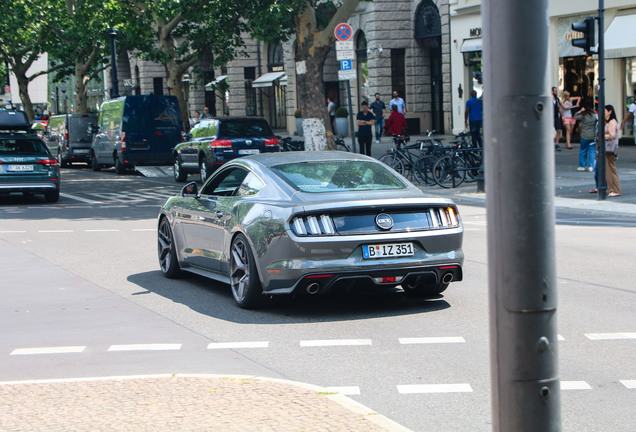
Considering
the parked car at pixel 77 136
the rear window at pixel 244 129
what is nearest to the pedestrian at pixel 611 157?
the rear window at pixel 244 129

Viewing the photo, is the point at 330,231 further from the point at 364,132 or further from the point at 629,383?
the point at 364,132

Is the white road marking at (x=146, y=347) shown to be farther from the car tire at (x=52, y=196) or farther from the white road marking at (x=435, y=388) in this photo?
the car tire at (x=52, y=196)

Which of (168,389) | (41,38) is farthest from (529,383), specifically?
(41,38)

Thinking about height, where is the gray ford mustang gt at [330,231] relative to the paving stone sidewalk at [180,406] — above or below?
above

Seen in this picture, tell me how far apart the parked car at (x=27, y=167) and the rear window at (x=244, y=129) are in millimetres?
4766

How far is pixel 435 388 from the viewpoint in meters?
5.94

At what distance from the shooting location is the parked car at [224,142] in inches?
991

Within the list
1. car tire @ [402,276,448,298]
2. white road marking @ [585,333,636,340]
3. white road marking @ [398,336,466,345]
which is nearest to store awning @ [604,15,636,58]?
car tire @ [402,276,448,298]

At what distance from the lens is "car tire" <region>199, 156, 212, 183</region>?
83.7 feet

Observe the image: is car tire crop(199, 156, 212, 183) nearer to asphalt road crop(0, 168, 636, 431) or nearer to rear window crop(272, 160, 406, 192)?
asphalt road crop(0, 168, 636, 431)

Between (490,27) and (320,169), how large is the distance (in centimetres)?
611

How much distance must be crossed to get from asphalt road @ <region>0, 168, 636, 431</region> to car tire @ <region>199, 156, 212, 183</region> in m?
12.3

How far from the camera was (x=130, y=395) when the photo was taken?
5.61m

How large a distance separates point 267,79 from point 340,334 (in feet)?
153
